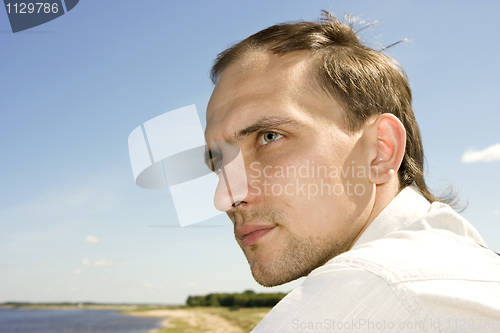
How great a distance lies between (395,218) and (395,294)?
675 millimetres

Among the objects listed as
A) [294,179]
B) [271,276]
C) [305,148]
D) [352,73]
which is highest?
[352,73]

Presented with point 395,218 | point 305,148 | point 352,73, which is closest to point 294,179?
point 305,148

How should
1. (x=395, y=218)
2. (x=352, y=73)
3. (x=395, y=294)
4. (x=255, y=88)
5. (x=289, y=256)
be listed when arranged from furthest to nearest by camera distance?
1. (x=352, y=73)
2. (x=255, y=88)
3. (x=289, y=256)
4. (x=395, y=218)
5. (x=395, y=294)

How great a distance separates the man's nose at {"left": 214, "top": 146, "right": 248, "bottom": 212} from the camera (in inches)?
71.1

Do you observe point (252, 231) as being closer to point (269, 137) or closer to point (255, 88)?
point (269, 137)

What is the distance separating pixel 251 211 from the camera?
1752 millimetres

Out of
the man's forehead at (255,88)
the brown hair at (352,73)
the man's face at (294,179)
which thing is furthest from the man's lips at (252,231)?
the brown hair at (352,73)

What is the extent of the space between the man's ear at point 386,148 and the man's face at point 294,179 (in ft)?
0.18

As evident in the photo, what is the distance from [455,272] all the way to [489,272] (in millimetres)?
208

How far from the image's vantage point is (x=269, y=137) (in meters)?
1.86

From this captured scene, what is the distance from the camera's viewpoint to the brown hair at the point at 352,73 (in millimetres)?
2012

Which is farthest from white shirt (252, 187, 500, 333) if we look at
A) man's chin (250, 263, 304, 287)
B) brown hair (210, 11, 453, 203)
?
brown hair (210, 11, 453, 203)

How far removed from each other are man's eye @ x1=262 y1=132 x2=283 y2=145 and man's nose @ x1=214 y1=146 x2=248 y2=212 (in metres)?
0.16

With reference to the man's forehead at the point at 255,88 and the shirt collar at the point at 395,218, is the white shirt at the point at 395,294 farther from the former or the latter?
the man's forehead at the point at 255,88
